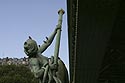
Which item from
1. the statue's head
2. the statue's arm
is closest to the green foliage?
the statue's arm

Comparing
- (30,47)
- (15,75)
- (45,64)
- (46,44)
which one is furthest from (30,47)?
(15,75)

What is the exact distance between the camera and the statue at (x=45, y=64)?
7.17 meters

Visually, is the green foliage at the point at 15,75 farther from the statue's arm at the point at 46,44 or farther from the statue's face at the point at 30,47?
the statue's face at the point at 30,47

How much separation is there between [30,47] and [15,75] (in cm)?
4392

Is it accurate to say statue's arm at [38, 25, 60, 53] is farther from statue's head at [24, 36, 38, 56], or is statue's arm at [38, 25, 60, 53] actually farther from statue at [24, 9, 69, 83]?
statue's head at [24, 36, 38, 56]

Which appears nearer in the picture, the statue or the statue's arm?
the statue

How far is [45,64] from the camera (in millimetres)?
7281

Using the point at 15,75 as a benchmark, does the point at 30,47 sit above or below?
above

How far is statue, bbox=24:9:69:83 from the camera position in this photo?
23.5 feet

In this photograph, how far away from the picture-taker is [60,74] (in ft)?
24.0

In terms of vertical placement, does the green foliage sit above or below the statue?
below

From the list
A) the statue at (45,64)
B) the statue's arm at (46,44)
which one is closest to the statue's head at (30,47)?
the statue at (45,64)

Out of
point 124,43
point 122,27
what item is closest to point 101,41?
point 122,27

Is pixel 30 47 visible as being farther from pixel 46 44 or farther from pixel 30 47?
pixel 46 44
